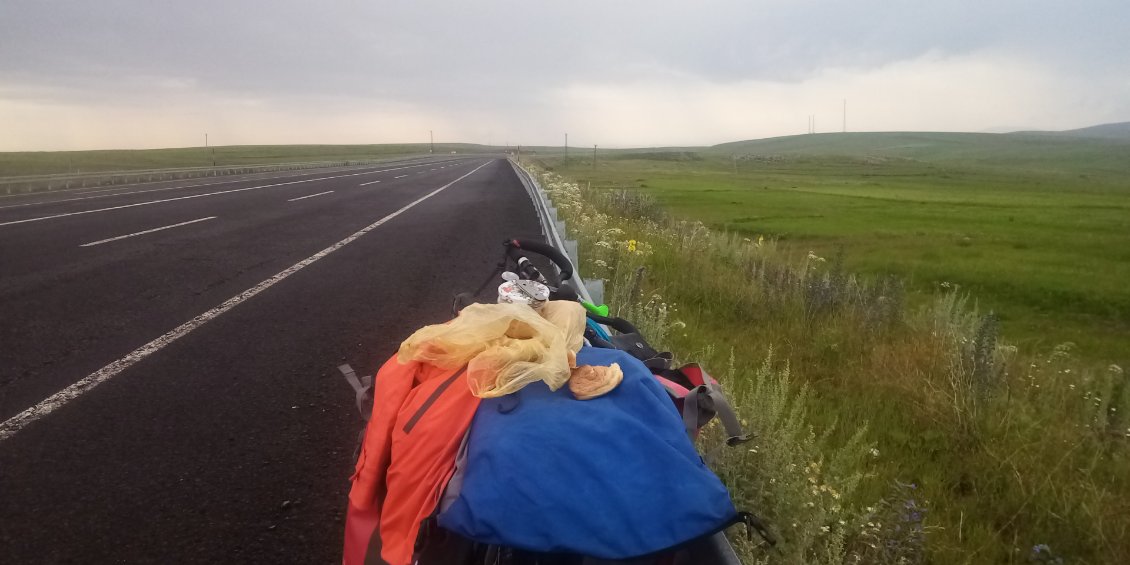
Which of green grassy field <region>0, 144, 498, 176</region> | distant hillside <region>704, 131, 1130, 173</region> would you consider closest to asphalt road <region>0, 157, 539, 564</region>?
green grassy field <region>0, 144, 498, 176</region>

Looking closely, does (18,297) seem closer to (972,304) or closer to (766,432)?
(766,432)

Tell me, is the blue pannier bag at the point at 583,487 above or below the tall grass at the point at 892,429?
above

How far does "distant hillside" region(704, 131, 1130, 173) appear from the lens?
111938 millimetres

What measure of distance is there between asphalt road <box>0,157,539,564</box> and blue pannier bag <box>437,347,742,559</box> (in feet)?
4.55

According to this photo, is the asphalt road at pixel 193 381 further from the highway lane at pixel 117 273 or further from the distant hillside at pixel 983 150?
the distant hillside at pixel 983 150

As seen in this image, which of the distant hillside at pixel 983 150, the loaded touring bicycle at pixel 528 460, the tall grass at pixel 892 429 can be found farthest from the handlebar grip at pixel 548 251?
the distant hillside at pixel 983 150

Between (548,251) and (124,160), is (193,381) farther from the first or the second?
(124,160)

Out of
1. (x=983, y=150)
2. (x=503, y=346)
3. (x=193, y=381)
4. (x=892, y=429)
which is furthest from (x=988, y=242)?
(x=983, y=150)

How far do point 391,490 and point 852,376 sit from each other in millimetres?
5013

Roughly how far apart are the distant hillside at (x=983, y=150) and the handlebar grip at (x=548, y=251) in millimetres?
113217

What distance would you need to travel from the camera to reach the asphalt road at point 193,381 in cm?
299

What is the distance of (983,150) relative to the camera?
481ft

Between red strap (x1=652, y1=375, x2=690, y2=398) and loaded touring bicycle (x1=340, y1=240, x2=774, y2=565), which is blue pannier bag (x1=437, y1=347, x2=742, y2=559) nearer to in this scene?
loaded touring bicycle (x1=340, y1=240, x2=774, y2=565)

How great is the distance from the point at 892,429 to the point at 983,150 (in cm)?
16552
